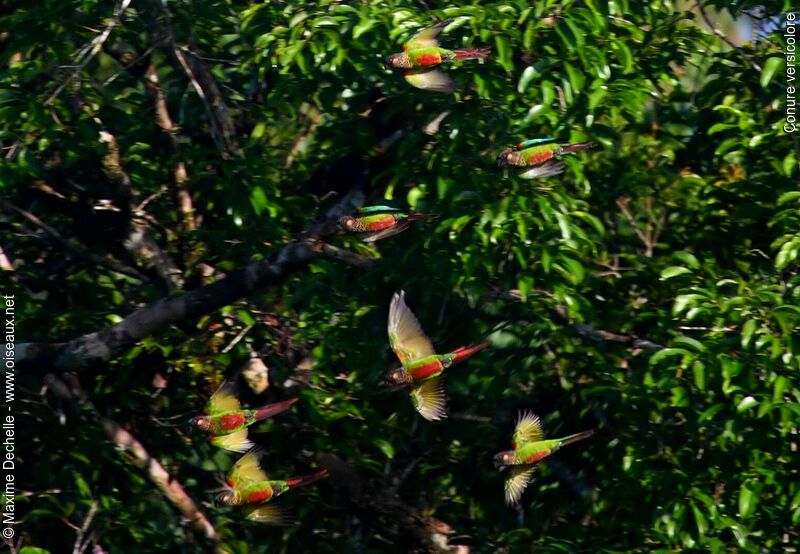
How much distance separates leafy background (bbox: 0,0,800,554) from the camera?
3.83 metres

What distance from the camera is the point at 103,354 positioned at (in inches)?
179

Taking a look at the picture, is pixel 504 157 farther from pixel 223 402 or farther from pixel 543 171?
pixel 223 402

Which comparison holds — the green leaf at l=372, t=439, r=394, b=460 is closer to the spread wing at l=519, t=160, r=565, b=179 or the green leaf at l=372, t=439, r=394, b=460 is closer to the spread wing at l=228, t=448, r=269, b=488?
the spread wing at l=228, t=448, r=269, b=488

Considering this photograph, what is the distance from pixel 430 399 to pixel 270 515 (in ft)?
2.78

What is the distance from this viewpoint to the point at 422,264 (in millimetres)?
4078

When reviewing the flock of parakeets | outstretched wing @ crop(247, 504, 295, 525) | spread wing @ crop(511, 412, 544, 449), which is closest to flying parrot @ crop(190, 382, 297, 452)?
the flock of parakeets

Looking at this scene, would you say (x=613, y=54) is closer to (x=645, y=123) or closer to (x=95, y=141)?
(x=645, y=123)

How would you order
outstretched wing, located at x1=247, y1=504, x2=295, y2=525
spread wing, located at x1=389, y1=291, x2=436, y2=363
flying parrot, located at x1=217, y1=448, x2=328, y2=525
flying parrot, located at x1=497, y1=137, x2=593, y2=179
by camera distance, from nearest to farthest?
flying parrot, located at x1=497, y1=137, x2=593, y2=179 < spread wing, located at x1=389, y1=291, x2=436, y2=363 < flying parrot, located at x1=217, y1=448, x2=328, y2=525 < outstretched wing, located at x1=247, y1=504, x2=295, y2=525

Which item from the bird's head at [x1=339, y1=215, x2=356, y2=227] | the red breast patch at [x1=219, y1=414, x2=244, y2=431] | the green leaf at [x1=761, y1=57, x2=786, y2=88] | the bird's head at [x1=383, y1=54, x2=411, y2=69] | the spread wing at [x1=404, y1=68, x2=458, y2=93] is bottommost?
the red breast patch at [x1=219, y1=414, x2=244, y2=431]

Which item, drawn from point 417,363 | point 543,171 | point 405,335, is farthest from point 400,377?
point 543,171

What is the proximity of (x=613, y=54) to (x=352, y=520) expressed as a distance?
80.9 inches

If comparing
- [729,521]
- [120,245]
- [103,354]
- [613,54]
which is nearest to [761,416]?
[729,521]

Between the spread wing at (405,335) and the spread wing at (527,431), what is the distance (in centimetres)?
42

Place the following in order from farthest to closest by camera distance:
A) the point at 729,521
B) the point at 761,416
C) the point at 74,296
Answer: the point at 74,296 → the point at 729,521 → the point at 761,416
